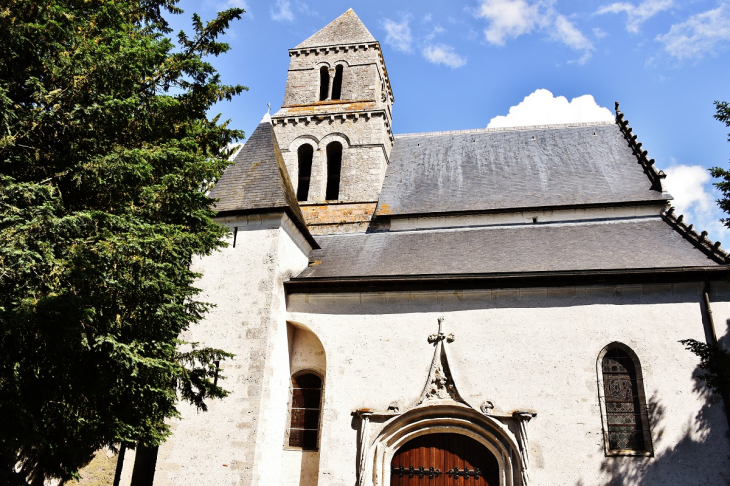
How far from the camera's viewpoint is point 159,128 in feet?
27.8

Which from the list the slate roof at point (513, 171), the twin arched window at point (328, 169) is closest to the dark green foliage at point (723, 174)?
the slate roof at point (513, 171)

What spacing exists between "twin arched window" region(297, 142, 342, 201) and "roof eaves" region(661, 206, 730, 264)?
28.0 ft

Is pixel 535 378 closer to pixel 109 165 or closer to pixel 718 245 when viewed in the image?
pixel 718 245

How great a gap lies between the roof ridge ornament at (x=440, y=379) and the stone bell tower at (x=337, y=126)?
4678 millimetres

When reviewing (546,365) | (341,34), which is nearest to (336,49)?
(341,34)

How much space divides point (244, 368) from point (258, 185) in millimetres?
4262

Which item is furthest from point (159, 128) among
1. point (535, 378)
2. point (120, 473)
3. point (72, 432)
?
point (535, 378)

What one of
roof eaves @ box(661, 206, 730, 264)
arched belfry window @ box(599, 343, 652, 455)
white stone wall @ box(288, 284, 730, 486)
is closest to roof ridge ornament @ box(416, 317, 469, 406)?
white stone wall @ box(288, 284, 730, 486)

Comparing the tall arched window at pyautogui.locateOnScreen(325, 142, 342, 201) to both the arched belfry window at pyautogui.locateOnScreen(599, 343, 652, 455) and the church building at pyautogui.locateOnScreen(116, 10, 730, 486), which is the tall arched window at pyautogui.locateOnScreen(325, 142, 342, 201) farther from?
the arched belfry window at pyautogui.locateOnScreen(599, 343, 652, 455)

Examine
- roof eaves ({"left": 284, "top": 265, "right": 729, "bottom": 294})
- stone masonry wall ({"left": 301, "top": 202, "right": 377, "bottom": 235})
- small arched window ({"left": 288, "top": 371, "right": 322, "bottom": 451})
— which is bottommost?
small arched window ({"left": 288, "top": 371, "right": 322, "bottom": 451})

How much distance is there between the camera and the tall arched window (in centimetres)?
1622

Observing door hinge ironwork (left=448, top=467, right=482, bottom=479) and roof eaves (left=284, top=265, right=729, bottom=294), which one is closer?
door hinge ironwork (left=448, top=467, right=482, bottom=479)

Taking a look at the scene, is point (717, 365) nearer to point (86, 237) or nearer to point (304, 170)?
point (86, 237)

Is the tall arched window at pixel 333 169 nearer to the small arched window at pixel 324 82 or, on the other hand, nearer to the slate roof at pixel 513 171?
the slate roof at pixel 513 171
